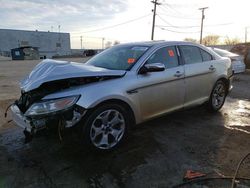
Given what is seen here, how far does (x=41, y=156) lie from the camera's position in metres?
3.70

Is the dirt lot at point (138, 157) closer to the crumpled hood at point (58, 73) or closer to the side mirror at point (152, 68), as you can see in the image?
the crumpled hood at point (58, 73)

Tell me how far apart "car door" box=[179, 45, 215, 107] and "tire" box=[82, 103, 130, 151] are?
155 cm

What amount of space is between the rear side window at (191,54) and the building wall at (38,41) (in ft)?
194

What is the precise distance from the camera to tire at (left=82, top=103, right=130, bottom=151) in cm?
342

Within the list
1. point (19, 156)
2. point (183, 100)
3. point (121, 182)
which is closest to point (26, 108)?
point (19, 156)

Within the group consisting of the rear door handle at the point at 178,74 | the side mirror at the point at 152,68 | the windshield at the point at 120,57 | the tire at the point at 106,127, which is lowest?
the tire at the point at 106,127

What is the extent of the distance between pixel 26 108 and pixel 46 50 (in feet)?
212

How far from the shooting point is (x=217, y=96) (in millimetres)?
5688

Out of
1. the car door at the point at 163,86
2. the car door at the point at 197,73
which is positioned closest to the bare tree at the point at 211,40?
the car door at the point at 197,73

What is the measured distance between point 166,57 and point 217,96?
76.2 inches

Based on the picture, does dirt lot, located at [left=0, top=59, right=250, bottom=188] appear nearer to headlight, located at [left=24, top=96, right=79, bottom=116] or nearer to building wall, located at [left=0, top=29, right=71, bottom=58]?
headlight, located at [left=24, top=96, right=79, bottom=116]

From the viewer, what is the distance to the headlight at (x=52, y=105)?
10.6 feet

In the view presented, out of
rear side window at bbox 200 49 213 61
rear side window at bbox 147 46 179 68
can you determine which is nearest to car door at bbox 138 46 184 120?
rear side window at bbox 147 46 179 68

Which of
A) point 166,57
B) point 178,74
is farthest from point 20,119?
point 178,74
